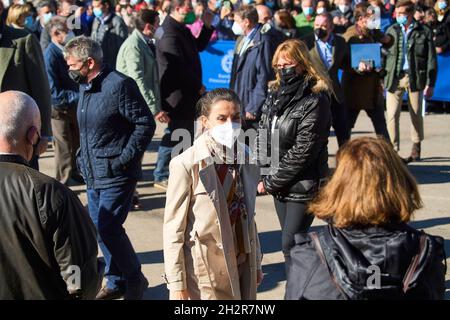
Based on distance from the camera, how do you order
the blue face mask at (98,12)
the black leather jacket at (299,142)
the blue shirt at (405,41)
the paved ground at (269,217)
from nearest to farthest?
1. the black leather jacket at (299,142)
2. the paved ground at (269,217)
3. the blue shirt at (405,41)
4. the blue face mask at (98,12)

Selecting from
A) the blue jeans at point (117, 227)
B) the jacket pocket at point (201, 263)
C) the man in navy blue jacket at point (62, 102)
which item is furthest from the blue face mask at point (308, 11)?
the jacket pocket at point (201, 263)

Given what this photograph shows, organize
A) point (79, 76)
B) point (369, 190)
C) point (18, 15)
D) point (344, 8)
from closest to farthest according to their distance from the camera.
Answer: point (369, 190) → point (79, 76) → point (18, 15) → point (344, 8)

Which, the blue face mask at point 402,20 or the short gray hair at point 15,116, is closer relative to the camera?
the short gray hair at point 15,116

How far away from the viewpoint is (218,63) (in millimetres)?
15695

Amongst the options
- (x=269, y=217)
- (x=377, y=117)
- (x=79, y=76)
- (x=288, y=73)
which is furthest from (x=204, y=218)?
(x=377, y=117)

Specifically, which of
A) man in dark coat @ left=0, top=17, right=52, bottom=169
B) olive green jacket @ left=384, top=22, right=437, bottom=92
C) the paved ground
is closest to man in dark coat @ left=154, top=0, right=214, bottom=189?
the paved ground

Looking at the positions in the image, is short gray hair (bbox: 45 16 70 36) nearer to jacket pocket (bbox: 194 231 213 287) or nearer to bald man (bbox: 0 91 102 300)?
jacket pocket (bbox: 194 231 213 287)

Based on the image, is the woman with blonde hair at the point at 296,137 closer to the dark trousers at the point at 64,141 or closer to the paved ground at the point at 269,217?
the paved ground at the point at 269,217

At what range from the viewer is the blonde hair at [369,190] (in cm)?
305

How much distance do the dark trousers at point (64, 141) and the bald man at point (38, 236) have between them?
19.0ft

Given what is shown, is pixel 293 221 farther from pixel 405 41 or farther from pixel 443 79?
pixel 443 79

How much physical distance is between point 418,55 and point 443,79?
164 inches
